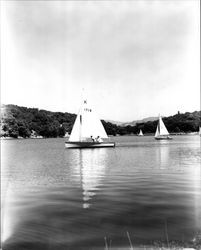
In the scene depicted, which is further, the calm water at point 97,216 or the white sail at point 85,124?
the white sail at point 85,124

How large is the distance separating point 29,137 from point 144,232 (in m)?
147

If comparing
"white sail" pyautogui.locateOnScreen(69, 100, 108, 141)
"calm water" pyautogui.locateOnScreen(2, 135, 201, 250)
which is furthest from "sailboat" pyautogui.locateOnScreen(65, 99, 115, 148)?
"calm water" pyautogui.locateOnScreen(2, 135, 201, 250)

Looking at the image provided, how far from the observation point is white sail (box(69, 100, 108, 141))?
49.8m

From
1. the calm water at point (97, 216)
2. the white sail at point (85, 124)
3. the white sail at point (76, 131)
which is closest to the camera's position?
the calm water at point (97, 216)

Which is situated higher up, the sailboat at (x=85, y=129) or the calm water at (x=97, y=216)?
the sailboat at (x=85, y=129)

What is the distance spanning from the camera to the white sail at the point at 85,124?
49844mm

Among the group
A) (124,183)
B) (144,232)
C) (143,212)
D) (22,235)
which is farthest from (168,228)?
(124,183)

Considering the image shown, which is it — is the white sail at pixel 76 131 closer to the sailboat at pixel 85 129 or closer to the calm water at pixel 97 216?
the sailboat at pixel 85 129

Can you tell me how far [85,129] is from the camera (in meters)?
50.5

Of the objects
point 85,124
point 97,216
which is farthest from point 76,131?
point 97,216

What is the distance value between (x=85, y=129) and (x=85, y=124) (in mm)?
874

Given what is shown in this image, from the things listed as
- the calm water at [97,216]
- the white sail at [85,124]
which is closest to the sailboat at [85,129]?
the white sail at [85,124]

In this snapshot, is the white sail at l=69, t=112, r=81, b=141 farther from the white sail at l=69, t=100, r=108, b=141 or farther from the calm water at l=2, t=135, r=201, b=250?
the calm water at l=2, t=135, r=201, b=250

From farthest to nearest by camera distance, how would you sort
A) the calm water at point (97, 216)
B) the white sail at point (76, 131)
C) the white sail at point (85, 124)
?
the white sail at point (85, 124) < the white sail at point (76, 131) < the calm water at point (97, 216)
